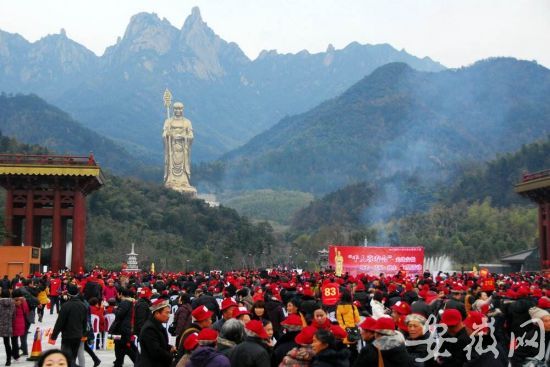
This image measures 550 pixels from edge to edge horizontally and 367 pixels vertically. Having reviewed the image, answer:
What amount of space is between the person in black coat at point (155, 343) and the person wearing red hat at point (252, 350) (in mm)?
1522

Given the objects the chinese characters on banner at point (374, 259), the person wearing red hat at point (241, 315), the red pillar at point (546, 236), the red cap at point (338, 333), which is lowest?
the red cap at point (338, 333)

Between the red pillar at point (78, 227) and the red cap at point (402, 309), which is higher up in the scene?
the red pillar at point (78, 227)

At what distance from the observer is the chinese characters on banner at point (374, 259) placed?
1303 inches

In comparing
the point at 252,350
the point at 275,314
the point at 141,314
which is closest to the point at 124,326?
the point at 141,314

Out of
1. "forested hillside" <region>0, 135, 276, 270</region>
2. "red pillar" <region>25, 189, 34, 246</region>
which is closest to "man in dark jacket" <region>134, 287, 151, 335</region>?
"red pillar" <region>25, 189, 34, 246</region>

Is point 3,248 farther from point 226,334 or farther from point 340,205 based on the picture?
point 340,205

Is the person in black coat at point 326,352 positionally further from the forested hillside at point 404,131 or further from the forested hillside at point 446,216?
the forested hillside at point 404,131

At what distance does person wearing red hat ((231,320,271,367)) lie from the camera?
7730 millimetres

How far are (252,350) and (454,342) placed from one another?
1923mm

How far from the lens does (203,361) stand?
7387 millimetres

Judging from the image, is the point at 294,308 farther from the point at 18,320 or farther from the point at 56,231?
the point at 56,231

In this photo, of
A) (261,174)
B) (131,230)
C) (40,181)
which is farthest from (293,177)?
(40,181)

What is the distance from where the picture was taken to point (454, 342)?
26.3 ft

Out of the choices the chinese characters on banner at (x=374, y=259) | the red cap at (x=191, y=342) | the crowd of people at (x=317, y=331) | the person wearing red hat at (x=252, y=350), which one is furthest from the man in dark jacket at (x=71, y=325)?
the chinese characters on banner at (x=374, y=259)
